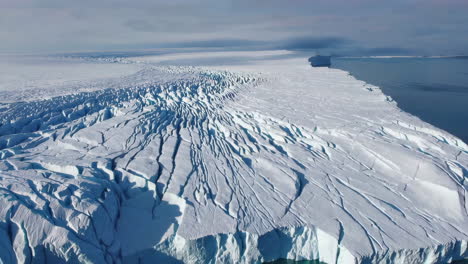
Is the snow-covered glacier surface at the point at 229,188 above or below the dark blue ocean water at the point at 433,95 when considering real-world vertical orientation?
above

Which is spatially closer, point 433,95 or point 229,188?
point 229,188

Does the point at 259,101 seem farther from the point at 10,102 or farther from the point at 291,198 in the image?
the point at 10,102

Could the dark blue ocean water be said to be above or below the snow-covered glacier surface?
below

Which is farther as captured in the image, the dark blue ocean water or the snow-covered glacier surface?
the dark blue ocean water

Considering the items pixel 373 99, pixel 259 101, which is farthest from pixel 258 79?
pixel 373 99

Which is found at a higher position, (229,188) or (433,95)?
(229,188)

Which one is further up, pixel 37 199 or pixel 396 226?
pixel 37 199

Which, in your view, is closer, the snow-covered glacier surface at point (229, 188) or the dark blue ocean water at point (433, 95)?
the snow-covered glacier surface at point (229, 188)

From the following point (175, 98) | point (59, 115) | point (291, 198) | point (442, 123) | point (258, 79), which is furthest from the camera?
point (258, 79)
